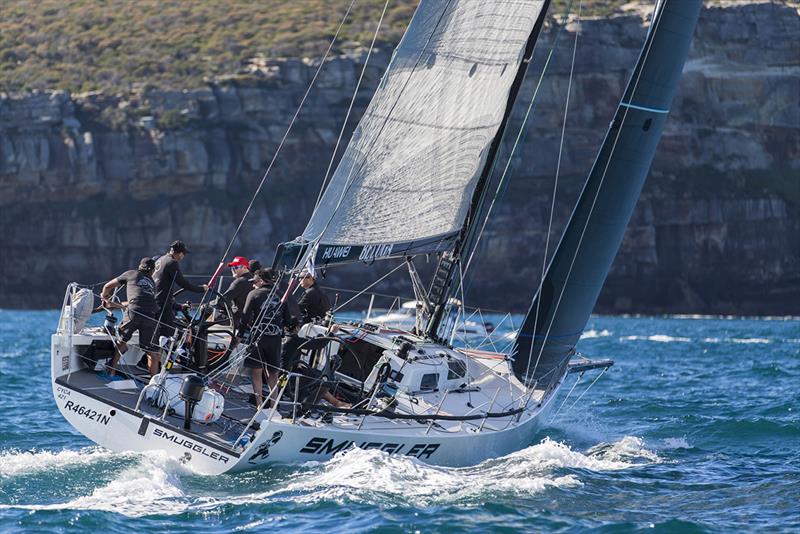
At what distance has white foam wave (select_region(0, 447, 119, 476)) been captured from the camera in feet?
41.4

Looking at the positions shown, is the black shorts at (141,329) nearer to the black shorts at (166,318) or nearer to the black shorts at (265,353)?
the black shorts at (166,318)

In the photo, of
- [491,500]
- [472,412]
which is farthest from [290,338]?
[491,500]

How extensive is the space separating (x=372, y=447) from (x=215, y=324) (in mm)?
3299

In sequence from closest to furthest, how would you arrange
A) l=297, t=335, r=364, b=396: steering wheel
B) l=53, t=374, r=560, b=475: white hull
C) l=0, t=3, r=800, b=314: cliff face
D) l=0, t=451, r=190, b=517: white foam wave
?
l=0, t=451, r=190, b=517: white foam wave
l=53, t=374, r=560, b=475: white hull
l=297, t=335, r=364, b=396: steering wheel
l=0, t=3, r=800, b=314: cliff face

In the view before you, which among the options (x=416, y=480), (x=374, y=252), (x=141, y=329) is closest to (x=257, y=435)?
(x=416, y=480)

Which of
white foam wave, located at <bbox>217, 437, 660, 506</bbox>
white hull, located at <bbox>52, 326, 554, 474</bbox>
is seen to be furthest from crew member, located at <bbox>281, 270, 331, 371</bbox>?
white foam wave, located at <bbox>217, 437, 660, 506</bbox>

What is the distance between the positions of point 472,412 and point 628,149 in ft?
14.3

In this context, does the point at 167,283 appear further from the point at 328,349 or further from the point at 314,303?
the point at 328,349

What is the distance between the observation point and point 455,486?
475 inches

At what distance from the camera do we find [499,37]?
16.0 meters

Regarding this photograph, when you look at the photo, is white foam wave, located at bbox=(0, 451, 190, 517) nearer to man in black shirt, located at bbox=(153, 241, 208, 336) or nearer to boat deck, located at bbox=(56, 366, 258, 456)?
boat deck, located at bbox=(56, 366, 258, 456)

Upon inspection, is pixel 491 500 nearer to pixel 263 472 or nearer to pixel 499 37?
pixel 263 472

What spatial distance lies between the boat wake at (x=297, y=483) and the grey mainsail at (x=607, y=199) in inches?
114

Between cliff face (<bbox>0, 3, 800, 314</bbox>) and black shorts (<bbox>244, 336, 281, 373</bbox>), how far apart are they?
176ft
